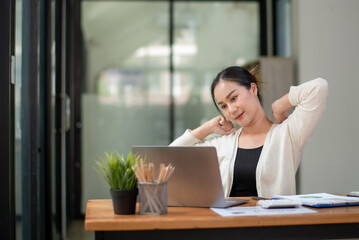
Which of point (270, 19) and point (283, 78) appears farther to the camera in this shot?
point (270, 19)

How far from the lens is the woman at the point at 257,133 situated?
7.01 ft

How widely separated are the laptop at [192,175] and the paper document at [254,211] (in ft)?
0.18

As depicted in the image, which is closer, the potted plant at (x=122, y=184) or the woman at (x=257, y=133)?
the potted plant at (x=122, y=184)

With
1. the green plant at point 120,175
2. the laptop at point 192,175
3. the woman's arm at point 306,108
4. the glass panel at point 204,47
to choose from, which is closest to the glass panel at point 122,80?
the glass panel at point 204,47

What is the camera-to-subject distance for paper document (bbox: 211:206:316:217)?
4.72ft

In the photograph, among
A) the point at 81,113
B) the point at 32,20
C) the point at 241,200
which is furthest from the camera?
the point at 81,113

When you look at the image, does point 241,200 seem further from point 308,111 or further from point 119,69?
point 119,69

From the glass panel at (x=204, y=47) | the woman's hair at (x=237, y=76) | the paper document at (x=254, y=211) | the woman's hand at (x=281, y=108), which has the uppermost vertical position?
the glass panel at (x=204, y=47)

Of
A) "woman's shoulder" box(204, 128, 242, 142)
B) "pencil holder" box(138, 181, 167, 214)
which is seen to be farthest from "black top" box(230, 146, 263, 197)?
"pencil holder" box(138, 181, 167, 214)

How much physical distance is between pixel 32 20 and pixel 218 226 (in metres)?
1.87

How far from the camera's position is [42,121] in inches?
126

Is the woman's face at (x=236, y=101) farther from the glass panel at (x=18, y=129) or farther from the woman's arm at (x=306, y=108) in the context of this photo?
the glass panel at (x=18, y=129)

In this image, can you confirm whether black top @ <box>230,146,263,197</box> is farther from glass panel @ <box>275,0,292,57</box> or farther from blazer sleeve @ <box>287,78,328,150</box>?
glass panel @ <box>275,0,292,57</box>

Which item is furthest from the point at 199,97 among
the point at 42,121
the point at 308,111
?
the point at 308,111
